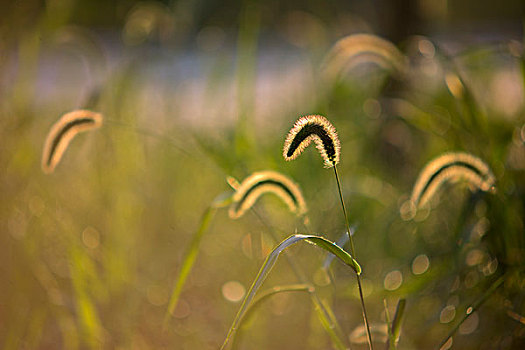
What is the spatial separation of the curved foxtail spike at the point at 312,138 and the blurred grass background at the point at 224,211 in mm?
417

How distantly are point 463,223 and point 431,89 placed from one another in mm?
1331

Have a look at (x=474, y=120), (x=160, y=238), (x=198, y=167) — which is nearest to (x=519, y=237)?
(x=474, y=120)

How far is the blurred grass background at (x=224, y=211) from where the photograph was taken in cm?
133

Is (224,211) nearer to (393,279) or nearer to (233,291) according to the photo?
(233,291)

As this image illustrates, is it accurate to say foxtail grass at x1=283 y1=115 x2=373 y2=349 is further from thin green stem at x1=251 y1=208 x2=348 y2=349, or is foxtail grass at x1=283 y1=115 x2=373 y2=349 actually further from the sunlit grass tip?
the sunlit grass tip

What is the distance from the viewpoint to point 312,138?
2.89 ft

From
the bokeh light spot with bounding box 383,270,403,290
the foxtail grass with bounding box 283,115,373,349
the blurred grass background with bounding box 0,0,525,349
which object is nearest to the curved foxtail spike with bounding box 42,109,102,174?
the blurred grass background with bounding box 0,0,525,349

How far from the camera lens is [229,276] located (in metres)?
1.71

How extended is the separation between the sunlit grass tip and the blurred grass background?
8cm

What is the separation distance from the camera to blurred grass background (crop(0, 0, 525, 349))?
4.36ft

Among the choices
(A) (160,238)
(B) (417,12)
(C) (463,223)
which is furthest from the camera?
(B) (417,12)

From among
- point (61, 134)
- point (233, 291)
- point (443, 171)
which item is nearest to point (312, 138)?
point (443, 171)

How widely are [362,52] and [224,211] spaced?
0.68 metres

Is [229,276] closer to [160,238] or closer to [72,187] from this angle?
[160,238]
